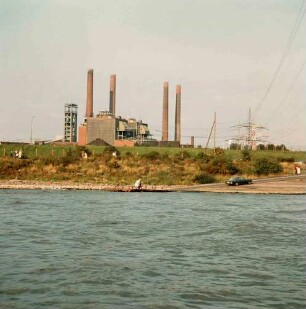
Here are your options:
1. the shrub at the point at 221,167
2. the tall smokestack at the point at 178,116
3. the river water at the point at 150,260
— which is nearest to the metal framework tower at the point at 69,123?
the tall smokestack at the point at 178,116

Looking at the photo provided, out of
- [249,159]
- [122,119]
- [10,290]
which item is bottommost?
[10,290]

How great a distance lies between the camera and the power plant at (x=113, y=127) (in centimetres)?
10362

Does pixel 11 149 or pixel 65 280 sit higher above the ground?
pixel 11 149

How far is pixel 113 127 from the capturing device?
104750mm

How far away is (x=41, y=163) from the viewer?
232 ft

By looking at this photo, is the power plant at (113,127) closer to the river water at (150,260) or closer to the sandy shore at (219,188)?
the sandy shore at (219,188)

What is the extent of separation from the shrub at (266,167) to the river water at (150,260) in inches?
1400

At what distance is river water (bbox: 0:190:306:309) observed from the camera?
11.9m

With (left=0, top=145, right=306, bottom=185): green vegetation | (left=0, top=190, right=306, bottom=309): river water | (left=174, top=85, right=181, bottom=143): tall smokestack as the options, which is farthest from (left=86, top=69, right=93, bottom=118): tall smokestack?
(left=0, top=190, right=306, bottom=309): river water

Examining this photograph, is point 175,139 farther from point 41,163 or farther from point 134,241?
point 134,241

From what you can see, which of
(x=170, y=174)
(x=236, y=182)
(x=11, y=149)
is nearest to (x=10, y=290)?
(x=236, y=182)

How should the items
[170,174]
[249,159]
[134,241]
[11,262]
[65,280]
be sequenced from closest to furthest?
[65,280], [11,262], [134,241], [170,174], [249,159]

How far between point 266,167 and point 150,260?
52693 mm

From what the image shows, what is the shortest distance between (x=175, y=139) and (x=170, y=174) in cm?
4937
